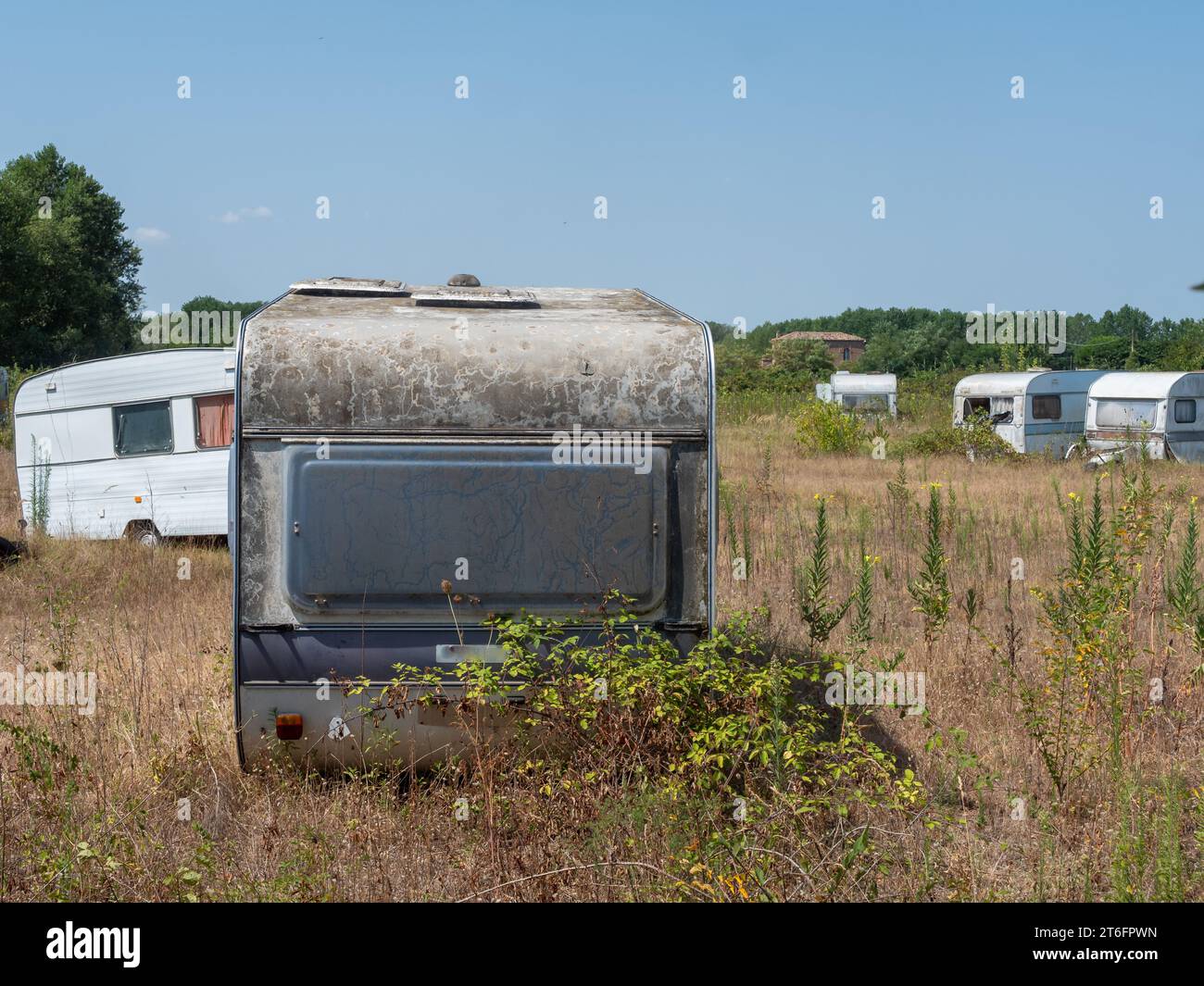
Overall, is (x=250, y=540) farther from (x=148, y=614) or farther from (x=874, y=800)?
(x=148, y=614)

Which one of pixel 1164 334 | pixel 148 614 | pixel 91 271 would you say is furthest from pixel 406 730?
pixel 1164 334

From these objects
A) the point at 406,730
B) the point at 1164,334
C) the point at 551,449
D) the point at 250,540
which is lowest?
the point at 406,730

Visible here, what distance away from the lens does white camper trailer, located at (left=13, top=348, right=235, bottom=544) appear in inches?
536

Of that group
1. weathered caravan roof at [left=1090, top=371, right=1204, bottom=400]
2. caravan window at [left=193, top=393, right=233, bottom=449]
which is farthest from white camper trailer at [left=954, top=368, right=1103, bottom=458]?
caravan window at [left=193, top=393, right=233, bottom=449]

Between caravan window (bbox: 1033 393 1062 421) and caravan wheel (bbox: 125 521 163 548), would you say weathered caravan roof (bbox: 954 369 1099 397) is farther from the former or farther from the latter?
caravan wheel (bbox: 125 521 163 548)

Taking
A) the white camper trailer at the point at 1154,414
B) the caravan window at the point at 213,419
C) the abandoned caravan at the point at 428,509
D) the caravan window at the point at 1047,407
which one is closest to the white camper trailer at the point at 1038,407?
the caravan window at the point at 1047,407

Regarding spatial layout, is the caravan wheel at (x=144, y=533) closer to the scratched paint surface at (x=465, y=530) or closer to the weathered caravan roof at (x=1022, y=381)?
the scratched paint surface at (x=465, y=530)

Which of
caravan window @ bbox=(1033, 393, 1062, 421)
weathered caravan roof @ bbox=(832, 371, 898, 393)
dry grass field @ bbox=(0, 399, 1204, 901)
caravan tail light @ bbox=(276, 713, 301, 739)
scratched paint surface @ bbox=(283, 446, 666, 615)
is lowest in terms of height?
dry grass field @ bbox=(0, 399, 1204, 901)

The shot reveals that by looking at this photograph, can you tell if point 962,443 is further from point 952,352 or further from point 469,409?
point 952,352

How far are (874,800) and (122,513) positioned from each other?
38.1 ft

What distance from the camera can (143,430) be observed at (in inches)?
555

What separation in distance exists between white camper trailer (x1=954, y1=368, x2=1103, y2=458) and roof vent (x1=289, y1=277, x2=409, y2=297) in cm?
2095

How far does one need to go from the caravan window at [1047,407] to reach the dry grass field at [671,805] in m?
17.3
